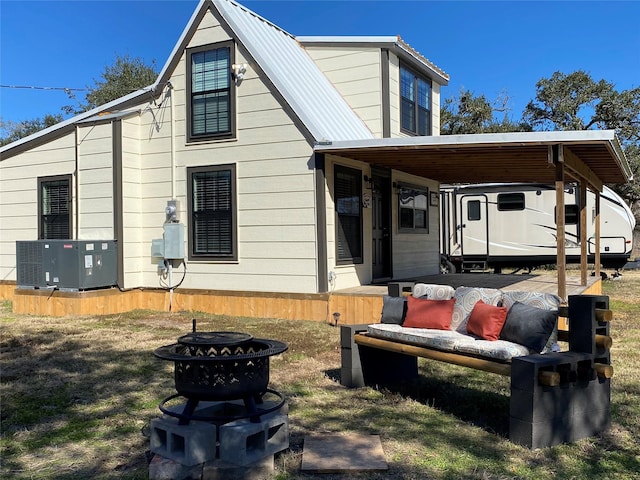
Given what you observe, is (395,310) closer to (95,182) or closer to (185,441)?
(185,441)

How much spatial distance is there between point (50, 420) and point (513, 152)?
21.5 ft

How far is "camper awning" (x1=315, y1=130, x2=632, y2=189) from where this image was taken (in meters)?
7.05

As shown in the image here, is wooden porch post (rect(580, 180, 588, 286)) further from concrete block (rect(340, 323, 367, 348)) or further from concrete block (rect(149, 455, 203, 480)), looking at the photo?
concrete block (rect(149, 455, 203, 480))

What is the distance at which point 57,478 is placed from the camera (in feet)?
10.6

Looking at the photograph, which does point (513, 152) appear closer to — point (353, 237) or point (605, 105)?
point (353, 237)

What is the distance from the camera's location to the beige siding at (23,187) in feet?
35.4

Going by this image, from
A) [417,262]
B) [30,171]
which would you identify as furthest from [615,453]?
[30,171]

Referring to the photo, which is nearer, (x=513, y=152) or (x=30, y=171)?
(x=513, y=152)

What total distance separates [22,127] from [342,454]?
1505 inches

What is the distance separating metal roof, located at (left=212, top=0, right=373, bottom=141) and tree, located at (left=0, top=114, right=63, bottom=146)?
26546mm

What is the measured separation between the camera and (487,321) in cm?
436

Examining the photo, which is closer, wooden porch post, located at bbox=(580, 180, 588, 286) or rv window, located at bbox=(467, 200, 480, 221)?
wooden porch post, located at bbox=(580, 180, 588, 286)

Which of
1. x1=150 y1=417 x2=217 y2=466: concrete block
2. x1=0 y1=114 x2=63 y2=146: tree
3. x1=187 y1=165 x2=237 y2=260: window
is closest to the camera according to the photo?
x1=150 y1=417 x2=217 y2=466: concrete block

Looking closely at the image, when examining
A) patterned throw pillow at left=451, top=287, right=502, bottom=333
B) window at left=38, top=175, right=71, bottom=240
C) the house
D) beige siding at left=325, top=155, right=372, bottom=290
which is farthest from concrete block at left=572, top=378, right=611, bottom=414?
window at left=38, top=175, right=71, bottom=240
